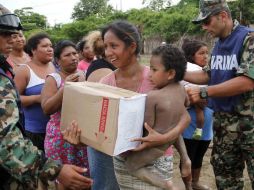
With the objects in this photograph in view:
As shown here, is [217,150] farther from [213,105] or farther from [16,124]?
[16,124]

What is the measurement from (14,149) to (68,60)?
173cm

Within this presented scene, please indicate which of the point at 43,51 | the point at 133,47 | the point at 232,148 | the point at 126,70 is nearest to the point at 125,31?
the point at 133,47

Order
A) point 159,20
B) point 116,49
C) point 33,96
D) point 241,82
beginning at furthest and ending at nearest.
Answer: point 159,20 → point 33,96 → point 241,82 → point 116,49

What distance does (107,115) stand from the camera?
1934 millimetres

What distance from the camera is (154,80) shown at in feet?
7.36

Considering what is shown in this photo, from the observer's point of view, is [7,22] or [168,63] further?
[168,63]

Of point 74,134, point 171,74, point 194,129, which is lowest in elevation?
point 194,129

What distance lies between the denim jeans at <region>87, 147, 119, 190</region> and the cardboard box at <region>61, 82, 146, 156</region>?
0.56m

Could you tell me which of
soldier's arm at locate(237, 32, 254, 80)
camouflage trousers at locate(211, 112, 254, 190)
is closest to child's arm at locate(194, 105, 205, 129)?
camouflage trousers at locate(211, 112, 254, 190)

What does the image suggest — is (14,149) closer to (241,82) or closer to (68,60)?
(68,60)

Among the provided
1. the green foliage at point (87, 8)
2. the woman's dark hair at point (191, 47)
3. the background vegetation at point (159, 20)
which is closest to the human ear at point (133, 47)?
the woman's dark hair at point (191, 47)

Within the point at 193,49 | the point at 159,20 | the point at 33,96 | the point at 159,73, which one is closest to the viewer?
the point at 159,73

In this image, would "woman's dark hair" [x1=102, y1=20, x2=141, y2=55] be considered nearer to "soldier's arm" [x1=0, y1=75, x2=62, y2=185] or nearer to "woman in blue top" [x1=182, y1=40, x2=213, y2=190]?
"soldier's arm" [x1=0, y1=75, x2=62, y2=185]

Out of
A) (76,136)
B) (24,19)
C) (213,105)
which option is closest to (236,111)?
(213,105)
